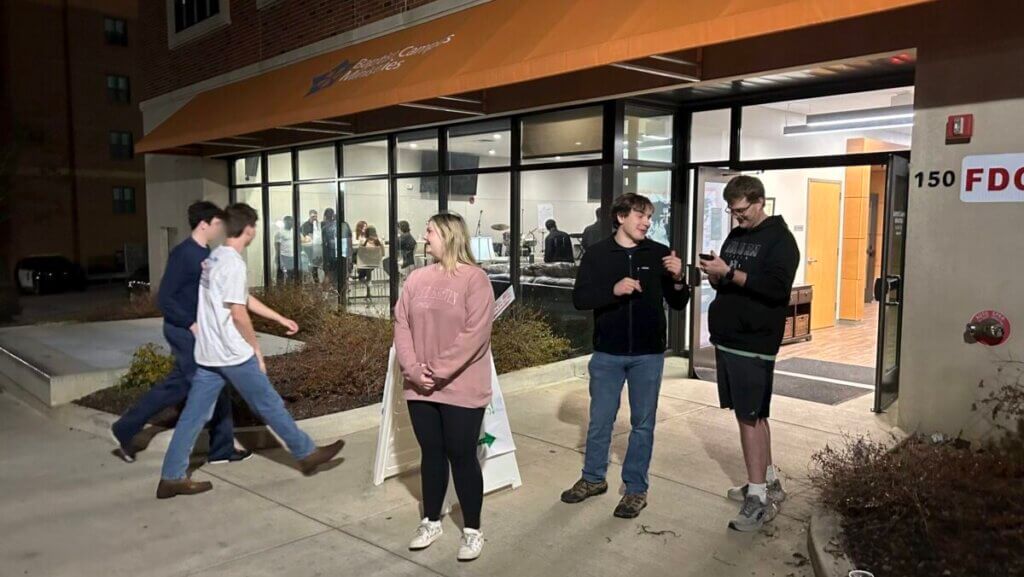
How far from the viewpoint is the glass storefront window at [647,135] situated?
29.6 feet

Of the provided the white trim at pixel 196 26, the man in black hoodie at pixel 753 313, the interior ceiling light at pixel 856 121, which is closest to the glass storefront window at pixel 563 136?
the interior ceiling light at pixel 856 121

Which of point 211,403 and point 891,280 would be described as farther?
point 891,280

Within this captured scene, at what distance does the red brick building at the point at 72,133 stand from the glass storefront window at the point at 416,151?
85.3ft

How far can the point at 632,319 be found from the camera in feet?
15.0

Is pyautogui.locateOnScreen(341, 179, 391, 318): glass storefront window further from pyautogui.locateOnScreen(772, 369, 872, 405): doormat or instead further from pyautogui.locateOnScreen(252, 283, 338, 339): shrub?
pyautogui.locateOnScreen(772, 369, 872, 405): doormat

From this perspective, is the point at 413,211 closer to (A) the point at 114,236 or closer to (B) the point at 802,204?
(B) the point at 802,204

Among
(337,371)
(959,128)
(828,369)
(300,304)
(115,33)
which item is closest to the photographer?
(959,128)

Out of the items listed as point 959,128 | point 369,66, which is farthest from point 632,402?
point 369,66

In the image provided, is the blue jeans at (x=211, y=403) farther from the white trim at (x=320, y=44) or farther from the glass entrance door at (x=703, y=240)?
the white trim at (x=320, y=44)

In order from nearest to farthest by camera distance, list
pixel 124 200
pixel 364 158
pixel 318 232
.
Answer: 1. pixel 364 158
2. pixel 318 232
3. pixel 124 200

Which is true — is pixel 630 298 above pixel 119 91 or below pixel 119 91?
below

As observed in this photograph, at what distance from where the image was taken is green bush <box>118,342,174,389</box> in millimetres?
7914

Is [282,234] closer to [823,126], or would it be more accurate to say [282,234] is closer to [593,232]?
[593,232]

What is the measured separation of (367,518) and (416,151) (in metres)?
8.06
